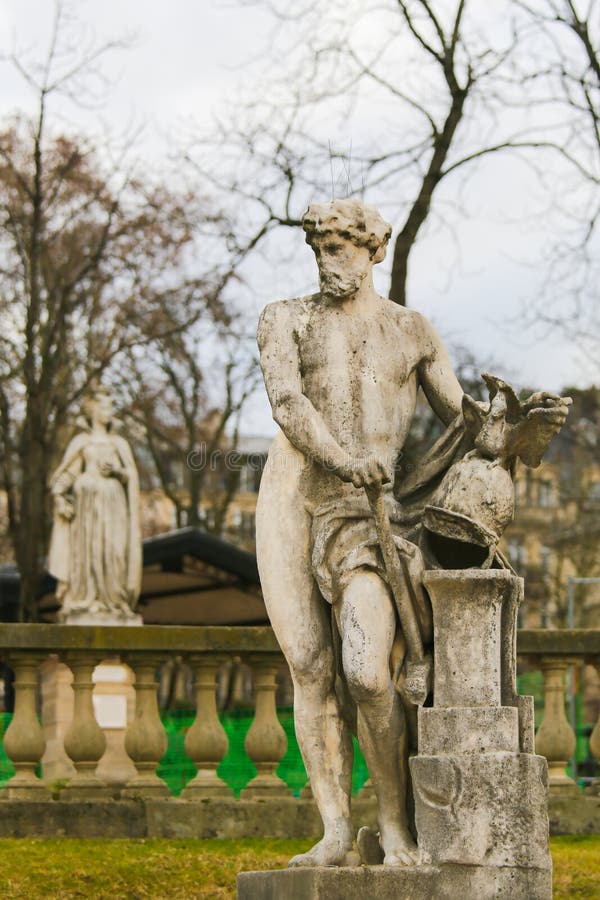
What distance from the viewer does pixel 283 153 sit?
18.6 m

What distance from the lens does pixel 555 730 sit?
418 inches

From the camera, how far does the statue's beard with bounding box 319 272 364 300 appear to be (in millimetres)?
7504

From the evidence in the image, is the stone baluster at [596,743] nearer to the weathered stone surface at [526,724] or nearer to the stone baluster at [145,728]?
the stone baluster at [145,728]

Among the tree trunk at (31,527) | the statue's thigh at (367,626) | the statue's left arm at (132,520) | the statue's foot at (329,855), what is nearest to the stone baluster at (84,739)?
the statue's foot at (329,855)

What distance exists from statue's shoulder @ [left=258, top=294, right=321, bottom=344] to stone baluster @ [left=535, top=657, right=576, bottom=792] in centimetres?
382

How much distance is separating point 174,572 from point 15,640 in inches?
600

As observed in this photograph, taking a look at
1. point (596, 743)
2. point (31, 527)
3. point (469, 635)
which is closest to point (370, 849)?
point (469, 635)

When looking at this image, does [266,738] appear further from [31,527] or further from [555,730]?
[31,527]

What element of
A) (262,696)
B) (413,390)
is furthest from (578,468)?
(413,390)

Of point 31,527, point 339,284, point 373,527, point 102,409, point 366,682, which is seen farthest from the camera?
point 31,527

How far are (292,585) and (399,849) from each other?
1066 mm

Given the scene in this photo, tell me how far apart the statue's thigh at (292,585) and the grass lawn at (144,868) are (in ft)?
6.02

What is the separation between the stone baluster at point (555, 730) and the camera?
1062 cm

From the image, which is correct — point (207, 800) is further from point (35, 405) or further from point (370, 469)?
point (35, 405)
